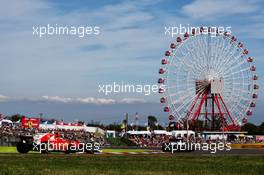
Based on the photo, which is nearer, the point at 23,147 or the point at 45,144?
the point at 45,144

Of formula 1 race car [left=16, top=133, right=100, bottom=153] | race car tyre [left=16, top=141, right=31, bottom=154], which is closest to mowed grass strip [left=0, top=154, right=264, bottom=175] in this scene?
formula 1 race car [left=16, top=133, right=100, bottom=153]

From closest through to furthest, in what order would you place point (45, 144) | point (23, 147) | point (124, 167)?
1. point (124, 167)
2. point (45, 144)
3. point (23, 147)

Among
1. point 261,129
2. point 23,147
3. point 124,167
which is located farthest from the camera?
point 261,129

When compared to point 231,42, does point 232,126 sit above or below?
below

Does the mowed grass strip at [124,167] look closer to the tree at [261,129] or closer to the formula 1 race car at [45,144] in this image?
the formula 1 race car at [45,144]

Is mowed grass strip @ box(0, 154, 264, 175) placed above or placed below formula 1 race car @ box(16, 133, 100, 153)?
below

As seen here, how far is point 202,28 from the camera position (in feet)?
289

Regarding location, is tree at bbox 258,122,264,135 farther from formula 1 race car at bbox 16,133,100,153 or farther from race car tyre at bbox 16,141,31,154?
race car tyre at bbox 16,141,31,154

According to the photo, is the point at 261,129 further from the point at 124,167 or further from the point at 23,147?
the point at 124,167

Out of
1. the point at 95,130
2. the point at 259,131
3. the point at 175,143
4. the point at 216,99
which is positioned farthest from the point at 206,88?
the point at 259,131

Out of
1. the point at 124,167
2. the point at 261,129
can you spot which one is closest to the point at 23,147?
the point at 124,167

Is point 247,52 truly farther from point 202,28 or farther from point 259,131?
point 259,131

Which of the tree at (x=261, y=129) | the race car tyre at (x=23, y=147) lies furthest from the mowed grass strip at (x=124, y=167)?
the tree at (x=261, y=129)

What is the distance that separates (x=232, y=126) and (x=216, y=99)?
5.84 metres
